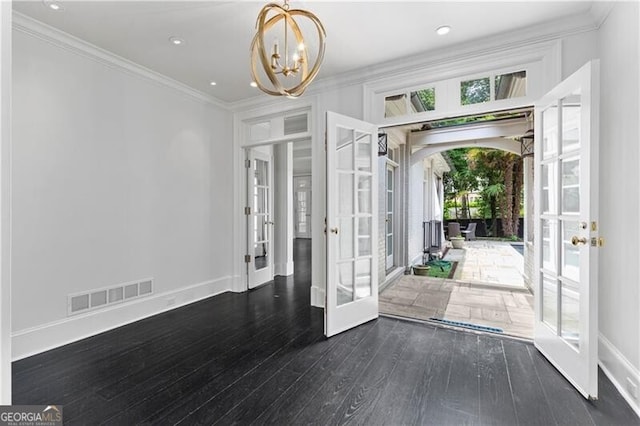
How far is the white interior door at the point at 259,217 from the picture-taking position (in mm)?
4676

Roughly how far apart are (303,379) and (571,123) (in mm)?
2670

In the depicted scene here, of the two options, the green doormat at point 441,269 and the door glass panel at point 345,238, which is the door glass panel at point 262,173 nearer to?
the door glass panel at point 345,238

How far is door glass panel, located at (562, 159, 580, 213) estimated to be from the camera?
2.16 meters

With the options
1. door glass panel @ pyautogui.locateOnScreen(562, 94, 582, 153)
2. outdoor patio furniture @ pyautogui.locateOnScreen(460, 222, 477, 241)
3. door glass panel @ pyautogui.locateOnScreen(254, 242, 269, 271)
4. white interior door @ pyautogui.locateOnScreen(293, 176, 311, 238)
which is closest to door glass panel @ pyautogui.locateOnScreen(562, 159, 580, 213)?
door glass panel @ pyautogui.locateOnScreen(562, 94, 582, 153)

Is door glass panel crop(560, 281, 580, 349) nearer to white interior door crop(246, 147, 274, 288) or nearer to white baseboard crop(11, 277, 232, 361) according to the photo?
white interior door crop(246, 147, 274, 288)

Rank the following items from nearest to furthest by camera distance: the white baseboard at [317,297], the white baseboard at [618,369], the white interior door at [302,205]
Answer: the white baseboard at [618,369]
the white baseboard at [317,297]
the white interior door at [302,205]

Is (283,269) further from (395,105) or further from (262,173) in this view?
(395,105)

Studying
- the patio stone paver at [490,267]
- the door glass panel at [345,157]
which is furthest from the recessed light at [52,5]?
the patio stone paver at [490,267]

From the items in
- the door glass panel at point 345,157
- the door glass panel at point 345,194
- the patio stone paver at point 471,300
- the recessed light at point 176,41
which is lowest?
the patio stone paver at point 471,300

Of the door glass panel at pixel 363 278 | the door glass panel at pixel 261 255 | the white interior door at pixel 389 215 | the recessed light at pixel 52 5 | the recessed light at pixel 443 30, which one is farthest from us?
the white interior door at pixel 389 215

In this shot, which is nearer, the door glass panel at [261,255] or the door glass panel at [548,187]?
the door glass panel at [548,187]

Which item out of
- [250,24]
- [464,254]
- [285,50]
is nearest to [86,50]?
[250,24]

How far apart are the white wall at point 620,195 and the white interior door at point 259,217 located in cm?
395

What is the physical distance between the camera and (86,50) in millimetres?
2912
